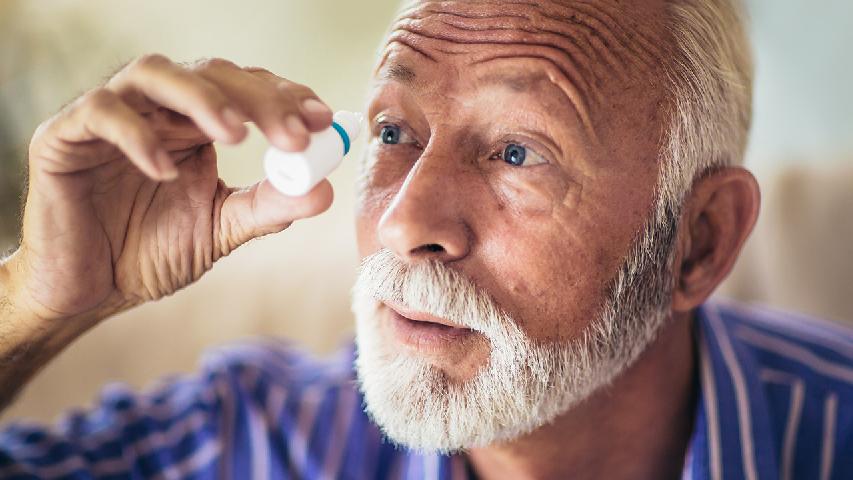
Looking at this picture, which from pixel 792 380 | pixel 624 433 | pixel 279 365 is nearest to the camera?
pixel 624 433

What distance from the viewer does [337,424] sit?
61.1 inches

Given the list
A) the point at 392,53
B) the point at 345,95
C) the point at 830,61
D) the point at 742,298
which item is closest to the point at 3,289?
the point at 392,53

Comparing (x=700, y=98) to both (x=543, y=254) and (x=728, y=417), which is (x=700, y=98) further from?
(x=728, y=417)

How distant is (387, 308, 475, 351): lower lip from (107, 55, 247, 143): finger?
43 centimetres

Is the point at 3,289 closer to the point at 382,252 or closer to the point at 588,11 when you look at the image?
the point at 382,252

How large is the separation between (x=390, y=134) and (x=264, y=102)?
1.47 feet

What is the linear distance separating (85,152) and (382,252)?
41 cm

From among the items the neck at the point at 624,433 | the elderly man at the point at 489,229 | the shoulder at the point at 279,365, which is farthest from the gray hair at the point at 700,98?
the shoulder at the point at 279,365

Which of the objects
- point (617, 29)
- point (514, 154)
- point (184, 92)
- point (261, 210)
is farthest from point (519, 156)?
point (184, 92)

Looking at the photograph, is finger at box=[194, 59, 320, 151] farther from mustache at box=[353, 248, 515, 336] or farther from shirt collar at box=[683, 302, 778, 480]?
shirt collar at box=[683, 302, 778, 480]

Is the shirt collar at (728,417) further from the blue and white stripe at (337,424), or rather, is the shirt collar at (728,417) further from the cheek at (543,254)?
the cheek at (543,254)

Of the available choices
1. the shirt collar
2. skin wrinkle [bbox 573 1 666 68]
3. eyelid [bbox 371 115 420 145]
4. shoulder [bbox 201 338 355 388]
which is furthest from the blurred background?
skin wrinkle [bbox 573 1 666 68]

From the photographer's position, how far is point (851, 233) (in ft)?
5.74

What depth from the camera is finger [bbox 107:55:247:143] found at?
829mm
